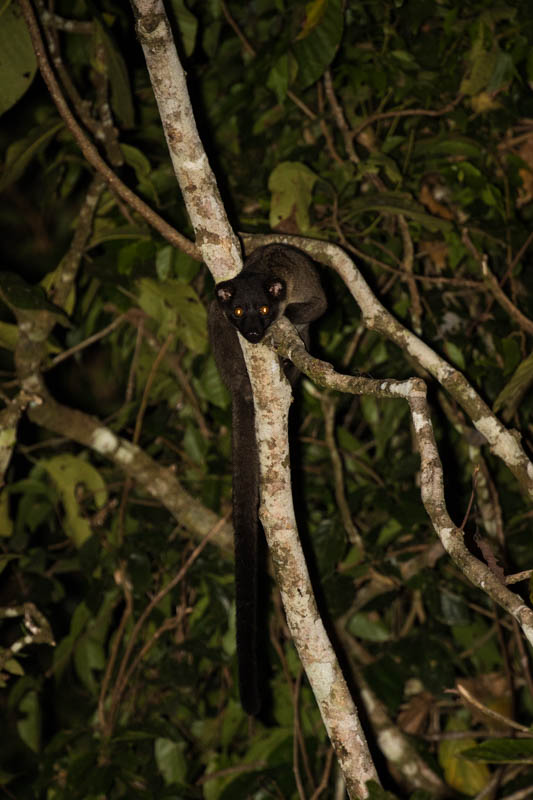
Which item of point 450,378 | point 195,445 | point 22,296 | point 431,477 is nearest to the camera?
point 431,477

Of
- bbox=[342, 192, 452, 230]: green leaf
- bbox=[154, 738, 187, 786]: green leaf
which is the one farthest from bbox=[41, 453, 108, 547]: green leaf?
bbox=[342, 192, 452, 230]: green leaf

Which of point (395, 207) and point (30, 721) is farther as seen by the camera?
point (30, 721)

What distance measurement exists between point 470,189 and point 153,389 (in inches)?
84.0

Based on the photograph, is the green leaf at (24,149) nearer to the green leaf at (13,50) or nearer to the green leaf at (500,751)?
the green leaf at (13,50)

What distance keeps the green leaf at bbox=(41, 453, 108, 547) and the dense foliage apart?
0.02 m

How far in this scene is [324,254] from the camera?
9.45 ft

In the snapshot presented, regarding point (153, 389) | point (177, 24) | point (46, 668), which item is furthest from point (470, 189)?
point (46, 668)

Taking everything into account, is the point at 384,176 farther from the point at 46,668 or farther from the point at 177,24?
the point at 46,668

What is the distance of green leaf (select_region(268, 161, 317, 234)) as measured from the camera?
130 inches

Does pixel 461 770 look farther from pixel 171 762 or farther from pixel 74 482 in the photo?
pixel 74 482

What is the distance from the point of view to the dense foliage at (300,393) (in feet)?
11.6

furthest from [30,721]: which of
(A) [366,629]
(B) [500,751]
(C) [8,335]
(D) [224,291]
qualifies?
(B) [500,751]

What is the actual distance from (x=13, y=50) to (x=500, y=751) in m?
3.01

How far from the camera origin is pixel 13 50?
294cm
